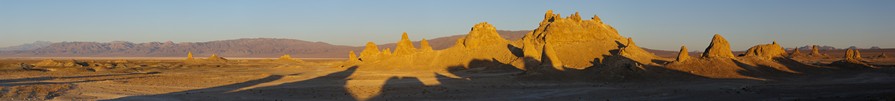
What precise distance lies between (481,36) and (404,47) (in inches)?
326

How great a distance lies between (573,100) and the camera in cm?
2327

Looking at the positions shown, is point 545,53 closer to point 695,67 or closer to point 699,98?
point 695,67

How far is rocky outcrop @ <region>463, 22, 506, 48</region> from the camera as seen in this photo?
62781 millimetres

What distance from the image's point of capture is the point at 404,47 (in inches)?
2687

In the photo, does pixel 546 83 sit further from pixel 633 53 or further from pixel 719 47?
pixel 633 53

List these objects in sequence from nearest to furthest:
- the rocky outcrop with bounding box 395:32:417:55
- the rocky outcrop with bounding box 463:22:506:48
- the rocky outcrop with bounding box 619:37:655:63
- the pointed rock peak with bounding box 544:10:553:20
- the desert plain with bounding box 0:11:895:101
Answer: the desert plain with bounding box 0:11:895:101, the rocky outcrop with bounding box 619:37:655:63, the rocky outcrop with bounding box 463:22:506:48, the rocky outcrop with bounding box 395:32:417:55, the pointed rock peak with bounding box 544:10:553:20

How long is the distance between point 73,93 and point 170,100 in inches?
242

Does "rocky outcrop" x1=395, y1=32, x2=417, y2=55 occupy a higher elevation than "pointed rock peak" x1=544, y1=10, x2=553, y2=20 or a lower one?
lower

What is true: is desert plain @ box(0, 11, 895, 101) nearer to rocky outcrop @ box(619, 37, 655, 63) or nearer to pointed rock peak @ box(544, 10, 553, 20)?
rocky outcrop @ box(619, 37, 655, 63)

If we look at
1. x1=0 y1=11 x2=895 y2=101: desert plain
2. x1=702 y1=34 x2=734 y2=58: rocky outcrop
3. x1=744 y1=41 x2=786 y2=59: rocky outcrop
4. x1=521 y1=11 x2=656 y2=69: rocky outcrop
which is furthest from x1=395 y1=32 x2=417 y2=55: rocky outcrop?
x1=744 y1=41 x2=786 y2=59: rocky outcrop

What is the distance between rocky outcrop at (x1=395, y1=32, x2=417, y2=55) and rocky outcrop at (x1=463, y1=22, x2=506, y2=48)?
544 centimetres

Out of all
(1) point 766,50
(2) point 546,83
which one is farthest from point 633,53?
(2) point 546,83

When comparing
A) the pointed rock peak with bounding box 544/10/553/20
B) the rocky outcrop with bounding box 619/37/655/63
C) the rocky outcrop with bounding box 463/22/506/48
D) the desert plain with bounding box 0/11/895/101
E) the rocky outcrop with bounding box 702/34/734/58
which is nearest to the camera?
the desert plain with bounding box 0/11/895/101

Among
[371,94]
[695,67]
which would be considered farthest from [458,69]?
[371,94]
